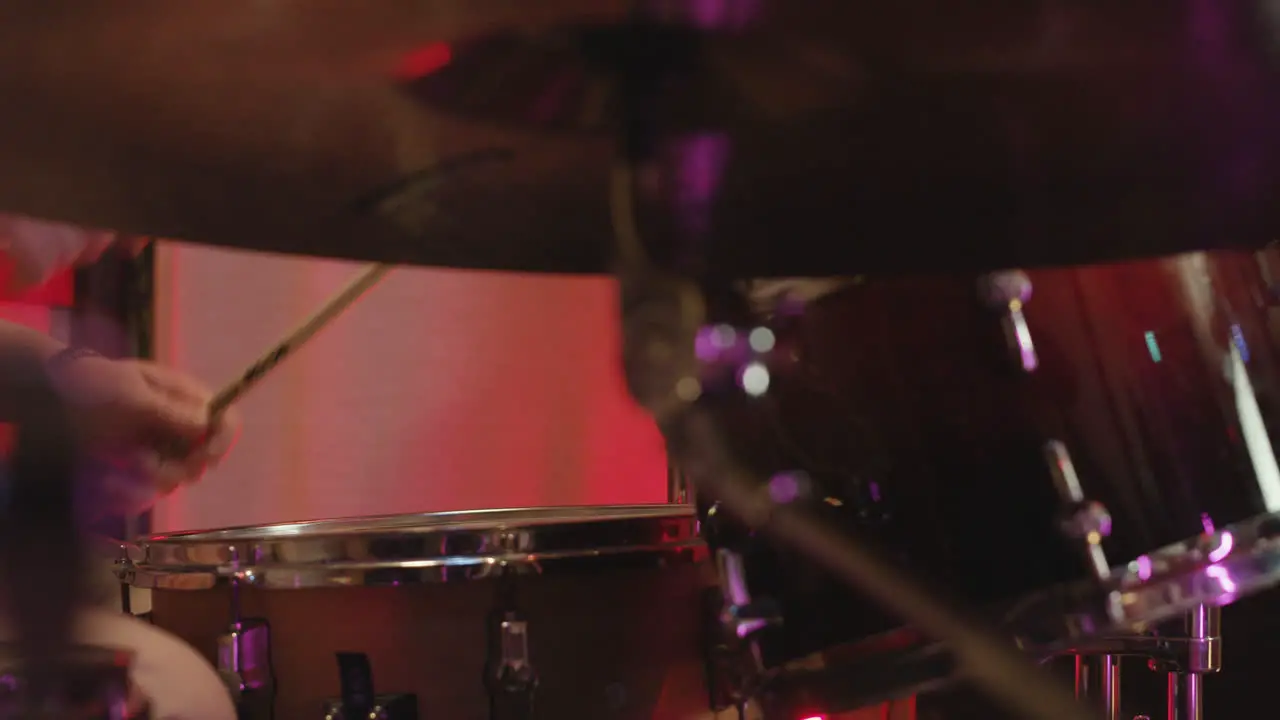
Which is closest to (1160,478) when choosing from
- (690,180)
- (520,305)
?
(690,180)

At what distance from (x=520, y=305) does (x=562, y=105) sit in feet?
2.86

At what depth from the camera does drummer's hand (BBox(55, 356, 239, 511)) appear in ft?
2.08

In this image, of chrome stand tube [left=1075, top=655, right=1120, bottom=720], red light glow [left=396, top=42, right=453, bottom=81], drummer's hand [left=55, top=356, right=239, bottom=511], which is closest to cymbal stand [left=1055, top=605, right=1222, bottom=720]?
chrome stand tube [left=1075, top=655, right=1120, bottom=720]

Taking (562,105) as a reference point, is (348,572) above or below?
below

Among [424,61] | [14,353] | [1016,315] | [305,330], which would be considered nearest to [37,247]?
[305,330]

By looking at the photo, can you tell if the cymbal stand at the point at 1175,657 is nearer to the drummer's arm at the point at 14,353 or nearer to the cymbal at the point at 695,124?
the cymbal at the point at 695,124

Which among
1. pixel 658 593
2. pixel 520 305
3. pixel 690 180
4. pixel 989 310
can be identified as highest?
pixel 520 305

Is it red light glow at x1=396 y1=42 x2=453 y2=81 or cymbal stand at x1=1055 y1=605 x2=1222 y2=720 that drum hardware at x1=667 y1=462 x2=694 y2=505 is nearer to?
cymbal stand at x1=1055 y1=605 x2=1222 y2=720

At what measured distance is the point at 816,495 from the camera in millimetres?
511

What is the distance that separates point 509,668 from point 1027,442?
34 cm

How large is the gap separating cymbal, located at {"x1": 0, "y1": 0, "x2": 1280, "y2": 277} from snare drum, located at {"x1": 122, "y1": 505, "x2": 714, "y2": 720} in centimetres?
20

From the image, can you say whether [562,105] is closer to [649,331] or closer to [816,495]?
[649,331]

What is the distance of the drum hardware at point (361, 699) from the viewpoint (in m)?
0.62

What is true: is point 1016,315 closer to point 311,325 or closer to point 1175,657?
point 1175,657
